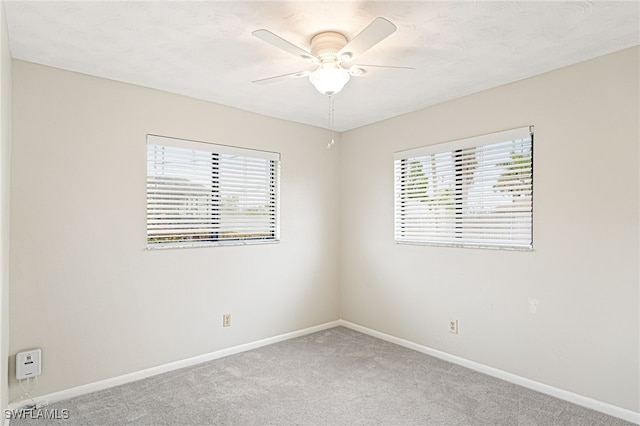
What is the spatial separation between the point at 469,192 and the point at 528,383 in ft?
5.23

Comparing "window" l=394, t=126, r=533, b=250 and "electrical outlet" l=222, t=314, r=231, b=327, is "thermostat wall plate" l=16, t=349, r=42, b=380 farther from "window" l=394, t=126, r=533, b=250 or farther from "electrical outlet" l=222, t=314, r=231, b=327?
"window" l=394, t=126, r=533, b=250

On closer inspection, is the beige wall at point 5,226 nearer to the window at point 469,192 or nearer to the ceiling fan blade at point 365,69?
the ceiling fan blade at point 365,69

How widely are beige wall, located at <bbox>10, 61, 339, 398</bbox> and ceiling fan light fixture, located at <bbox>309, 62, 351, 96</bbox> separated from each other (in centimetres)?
157

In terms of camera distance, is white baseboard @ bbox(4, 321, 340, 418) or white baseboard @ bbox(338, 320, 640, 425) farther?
white baseboard @ bbox(4, 321, 340, 418)

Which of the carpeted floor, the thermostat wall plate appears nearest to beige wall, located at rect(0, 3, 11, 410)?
the thermostat wall plate

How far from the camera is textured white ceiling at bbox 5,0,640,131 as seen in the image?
195cm

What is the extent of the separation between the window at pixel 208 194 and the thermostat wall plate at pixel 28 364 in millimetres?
1046

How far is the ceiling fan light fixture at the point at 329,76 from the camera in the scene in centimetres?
224

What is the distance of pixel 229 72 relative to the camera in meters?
2.79

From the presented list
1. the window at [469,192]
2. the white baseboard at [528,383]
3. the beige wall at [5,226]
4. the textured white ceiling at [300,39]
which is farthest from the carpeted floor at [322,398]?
the textured white ceiling at [300,39]

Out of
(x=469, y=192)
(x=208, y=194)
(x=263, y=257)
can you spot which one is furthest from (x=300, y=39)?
(x=263, y=257)

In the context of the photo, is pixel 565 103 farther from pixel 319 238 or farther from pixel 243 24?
pixel 319 238

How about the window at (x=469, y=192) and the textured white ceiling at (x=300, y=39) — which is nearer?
the textured white ceiling at (x=300, y=39)

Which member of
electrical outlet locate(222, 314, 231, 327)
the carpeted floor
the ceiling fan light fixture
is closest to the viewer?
the ceiling fan light fixture
